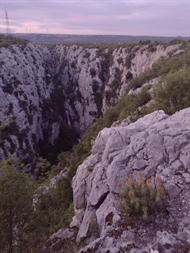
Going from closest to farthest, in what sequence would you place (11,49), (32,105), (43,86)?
(32,105) < (11,49) < (43,86)

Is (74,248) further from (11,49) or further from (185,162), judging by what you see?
(11,49)

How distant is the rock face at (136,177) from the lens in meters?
5.38

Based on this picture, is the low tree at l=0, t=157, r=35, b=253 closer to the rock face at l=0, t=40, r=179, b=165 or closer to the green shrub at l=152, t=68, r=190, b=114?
the green shrub at l=152, t=68, r=190, b=114

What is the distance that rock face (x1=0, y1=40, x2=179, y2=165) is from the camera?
32125mm

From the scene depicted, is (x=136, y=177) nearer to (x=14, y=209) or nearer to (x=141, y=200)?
(x=141, y=200)

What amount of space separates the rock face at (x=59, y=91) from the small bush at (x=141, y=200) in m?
23.4

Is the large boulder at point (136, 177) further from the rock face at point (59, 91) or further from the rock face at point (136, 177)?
the rock face at point (59, 91)

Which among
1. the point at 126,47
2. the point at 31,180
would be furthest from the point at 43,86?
the point at 31,180

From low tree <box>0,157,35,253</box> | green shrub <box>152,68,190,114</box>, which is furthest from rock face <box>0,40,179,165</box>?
low tree <box>0,157,35,253</box>

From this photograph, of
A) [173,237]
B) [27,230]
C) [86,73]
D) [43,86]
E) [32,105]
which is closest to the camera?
[173,237]

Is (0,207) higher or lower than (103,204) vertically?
higher

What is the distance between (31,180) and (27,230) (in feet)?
4.49

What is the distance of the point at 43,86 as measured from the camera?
46.4 metres

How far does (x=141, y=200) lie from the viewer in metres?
5.82
